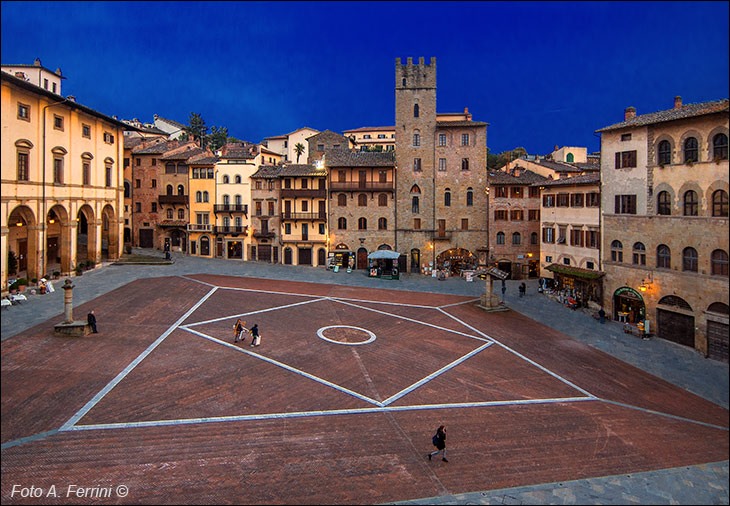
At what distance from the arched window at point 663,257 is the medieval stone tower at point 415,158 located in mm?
29122

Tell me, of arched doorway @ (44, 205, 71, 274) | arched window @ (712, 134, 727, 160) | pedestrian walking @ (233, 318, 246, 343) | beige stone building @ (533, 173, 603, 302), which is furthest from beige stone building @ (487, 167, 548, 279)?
arched doorway @ (44, 205, 71, 274)

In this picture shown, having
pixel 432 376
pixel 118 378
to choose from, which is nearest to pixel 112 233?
pixel 118 378

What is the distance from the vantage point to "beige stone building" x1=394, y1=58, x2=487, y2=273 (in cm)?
5316

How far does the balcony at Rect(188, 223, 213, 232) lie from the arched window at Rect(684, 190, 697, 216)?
49762 mm

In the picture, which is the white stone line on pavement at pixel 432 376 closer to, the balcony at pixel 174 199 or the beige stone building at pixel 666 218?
the beige stone building at pixel 666 218

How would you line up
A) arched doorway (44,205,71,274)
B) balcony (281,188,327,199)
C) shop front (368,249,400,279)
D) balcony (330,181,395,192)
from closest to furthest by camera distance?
arched doorway (44,205,71,274) < shop front (368,249,400,279) < balcony (330,181,395,192) < balcony (281,188,327,199)

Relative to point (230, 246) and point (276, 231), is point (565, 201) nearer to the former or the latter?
point (276, 231)

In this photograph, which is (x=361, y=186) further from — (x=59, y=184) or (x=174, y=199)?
(x=59, y=184)

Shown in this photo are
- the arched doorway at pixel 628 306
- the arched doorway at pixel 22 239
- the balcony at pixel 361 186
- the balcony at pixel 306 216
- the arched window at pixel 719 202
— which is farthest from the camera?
the balcony at pixel 306 216

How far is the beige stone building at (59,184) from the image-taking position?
86.1ft

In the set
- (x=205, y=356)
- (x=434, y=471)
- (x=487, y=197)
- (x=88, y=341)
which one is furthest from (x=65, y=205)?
(x=487, y=197)

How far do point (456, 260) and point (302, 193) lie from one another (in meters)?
21.3

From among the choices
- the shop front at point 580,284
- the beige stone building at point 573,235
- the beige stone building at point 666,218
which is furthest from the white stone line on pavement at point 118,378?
the beige stone building at point 573,235

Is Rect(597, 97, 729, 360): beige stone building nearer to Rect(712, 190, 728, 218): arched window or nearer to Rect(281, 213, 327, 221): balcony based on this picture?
Rect(712, 190, 728, 218): arched window
